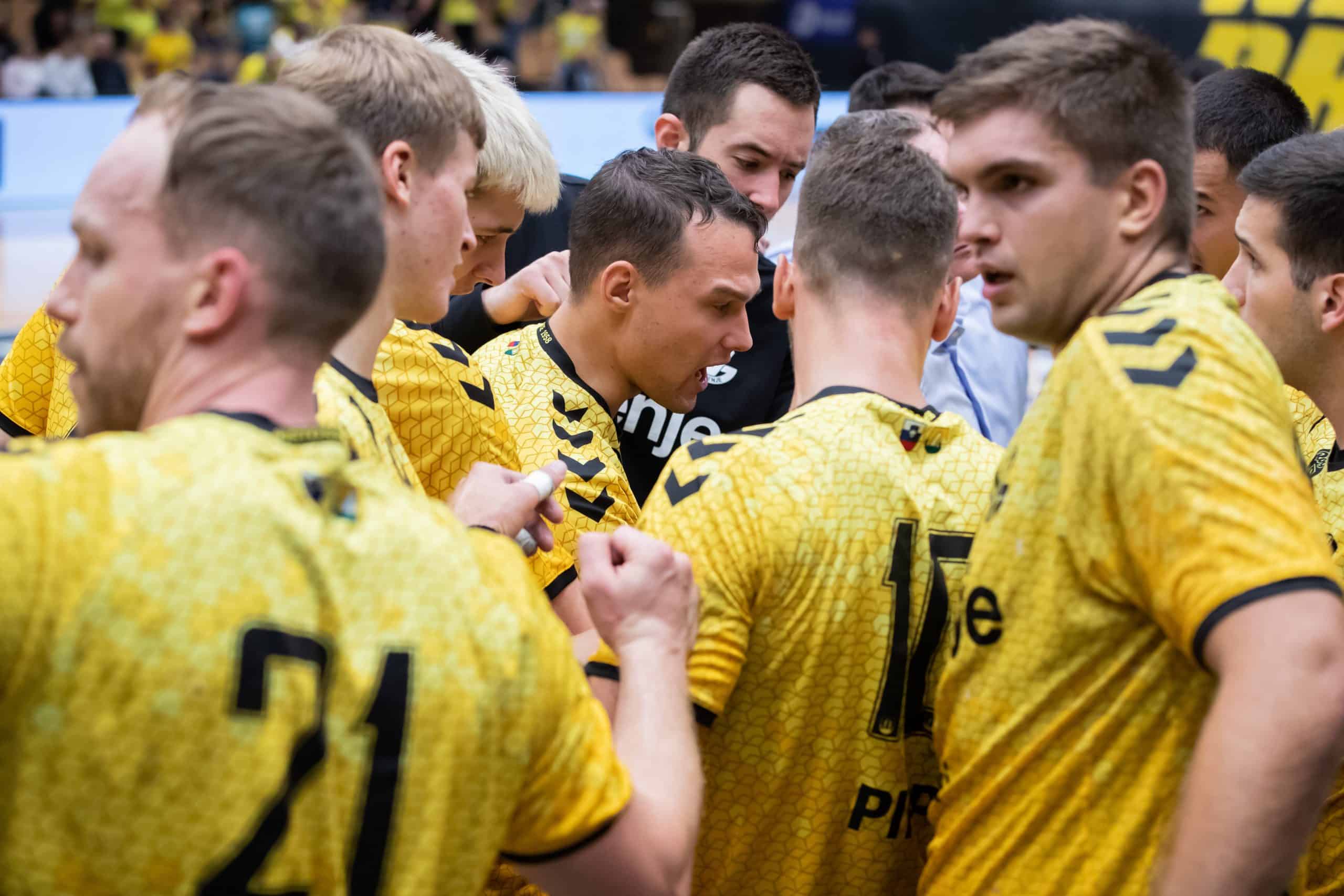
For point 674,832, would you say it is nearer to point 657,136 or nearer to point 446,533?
point 446,533

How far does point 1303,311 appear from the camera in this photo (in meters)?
2.70

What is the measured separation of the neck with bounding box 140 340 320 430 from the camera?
142 centimetres

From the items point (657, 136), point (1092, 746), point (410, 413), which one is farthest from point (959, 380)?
point (1092, 746)

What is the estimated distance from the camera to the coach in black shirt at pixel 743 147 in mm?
3852

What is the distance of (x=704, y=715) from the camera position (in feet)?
6.36

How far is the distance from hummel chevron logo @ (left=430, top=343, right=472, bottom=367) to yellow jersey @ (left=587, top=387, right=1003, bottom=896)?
0.77 m

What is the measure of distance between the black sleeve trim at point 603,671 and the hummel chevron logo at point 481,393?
2.83 feet

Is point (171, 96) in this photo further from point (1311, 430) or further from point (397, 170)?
point (1311, 430)

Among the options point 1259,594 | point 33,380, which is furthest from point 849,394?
point 33,380

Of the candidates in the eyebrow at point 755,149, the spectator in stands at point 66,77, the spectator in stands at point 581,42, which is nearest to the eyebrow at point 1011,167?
the eyebrow at point 755,149

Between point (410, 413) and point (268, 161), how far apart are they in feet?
3.84

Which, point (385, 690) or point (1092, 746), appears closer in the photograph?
point (385, 690)

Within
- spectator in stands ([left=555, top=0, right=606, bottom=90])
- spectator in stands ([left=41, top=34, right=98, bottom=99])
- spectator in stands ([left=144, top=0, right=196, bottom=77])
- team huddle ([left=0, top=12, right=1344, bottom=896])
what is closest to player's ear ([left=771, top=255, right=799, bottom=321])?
team huddle ([left=0, top=12, right=1344, bottom=896])

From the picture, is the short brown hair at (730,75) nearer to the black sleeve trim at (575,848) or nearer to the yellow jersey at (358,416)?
the yellow jersey at (358,416)
